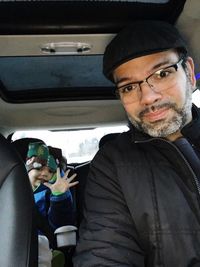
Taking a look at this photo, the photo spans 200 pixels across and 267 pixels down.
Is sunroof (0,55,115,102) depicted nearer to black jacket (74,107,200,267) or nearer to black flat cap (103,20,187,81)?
black flat cap (103,20,187,81)

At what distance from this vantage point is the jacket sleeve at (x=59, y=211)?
6.48 feet

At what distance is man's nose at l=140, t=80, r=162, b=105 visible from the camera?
133 centimetres

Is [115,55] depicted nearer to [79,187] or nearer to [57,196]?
[57,196]

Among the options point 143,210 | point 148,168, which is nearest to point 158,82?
point 148,168

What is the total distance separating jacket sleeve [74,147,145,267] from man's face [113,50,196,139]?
0.19 meters

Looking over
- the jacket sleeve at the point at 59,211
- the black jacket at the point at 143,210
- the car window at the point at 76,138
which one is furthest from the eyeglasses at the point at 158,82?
the car window at the point at 76,138

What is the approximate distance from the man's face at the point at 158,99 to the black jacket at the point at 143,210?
4 centimetres

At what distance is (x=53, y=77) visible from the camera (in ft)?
6.61

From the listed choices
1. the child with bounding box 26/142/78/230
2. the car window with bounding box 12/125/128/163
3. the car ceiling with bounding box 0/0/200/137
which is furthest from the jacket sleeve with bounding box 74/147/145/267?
the car window with bounding box 12/125/128/163

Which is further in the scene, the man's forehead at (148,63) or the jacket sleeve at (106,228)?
the man's forehead at (148,63)

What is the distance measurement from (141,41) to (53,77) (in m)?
0.75

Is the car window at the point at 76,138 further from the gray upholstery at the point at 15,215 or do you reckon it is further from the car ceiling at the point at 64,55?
the gray upholstery at the point at 15,215

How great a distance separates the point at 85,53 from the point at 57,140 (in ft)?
3.66

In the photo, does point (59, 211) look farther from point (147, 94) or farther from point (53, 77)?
point (147, 94)
